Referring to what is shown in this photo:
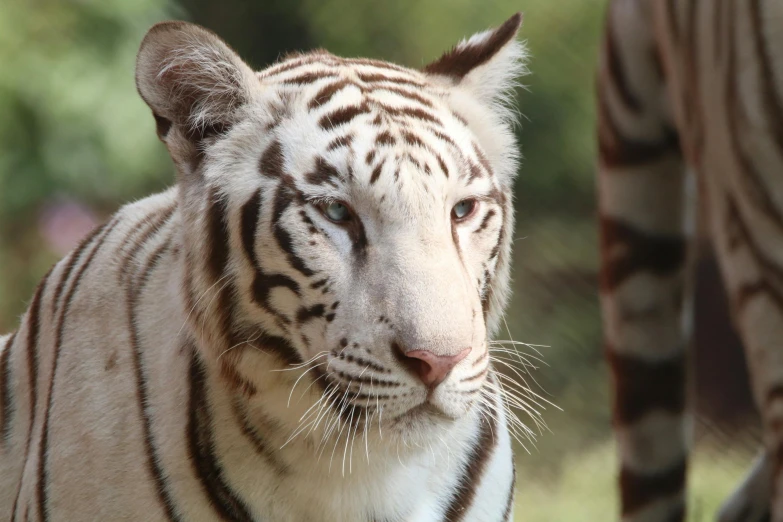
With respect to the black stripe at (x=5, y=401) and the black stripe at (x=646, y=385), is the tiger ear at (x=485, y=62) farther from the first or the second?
the black stripe at (x=5, y=401)

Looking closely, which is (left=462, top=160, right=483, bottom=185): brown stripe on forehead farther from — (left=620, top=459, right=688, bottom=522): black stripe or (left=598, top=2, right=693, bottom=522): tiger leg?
(left=620, top=459, right=688, bottom=522): black stripe

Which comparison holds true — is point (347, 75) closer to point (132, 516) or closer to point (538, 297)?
point (132, 516)

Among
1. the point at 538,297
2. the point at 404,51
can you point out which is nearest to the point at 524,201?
the point at 538,297

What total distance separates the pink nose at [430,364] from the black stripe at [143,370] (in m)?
0.46

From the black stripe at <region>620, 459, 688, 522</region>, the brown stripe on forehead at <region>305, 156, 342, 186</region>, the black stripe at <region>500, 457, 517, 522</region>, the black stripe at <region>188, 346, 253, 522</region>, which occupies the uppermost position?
the brown stripe on forehead at <region>305, 156, 342, 186</region>

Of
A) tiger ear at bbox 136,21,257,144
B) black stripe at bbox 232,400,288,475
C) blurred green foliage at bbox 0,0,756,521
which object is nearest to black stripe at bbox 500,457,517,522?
black stripe at bbox 232,400,288,475

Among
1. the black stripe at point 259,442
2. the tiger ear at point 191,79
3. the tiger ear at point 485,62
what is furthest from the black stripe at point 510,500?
the tiger ear at point 191,79

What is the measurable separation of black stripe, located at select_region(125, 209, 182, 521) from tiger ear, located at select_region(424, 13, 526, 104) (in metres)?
0.54

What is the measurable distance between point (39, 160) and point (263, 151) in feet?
11.3

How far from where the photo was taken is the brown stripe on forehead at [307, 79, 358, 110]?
1.71 metres

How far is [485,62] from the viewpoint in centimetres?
187

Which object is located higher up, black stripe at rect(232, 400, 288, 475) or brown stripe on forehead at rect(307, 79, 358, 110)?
brown stripe on forehead at rect(307, 79, 358, 110)

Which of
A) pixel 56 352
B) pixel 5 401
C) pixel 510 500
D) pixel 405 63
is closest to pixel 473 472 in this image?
pixel 510 500

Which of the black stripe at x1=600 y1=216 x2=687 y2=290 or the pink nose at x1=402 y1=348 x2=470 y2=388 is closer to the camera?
the pink nose at x1=402 y1=348 x2=470 y2=388
